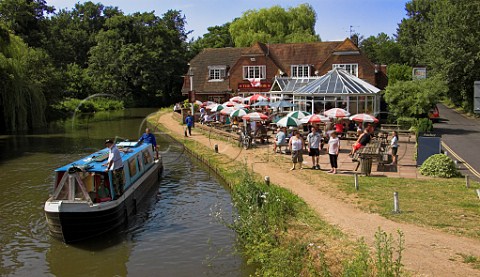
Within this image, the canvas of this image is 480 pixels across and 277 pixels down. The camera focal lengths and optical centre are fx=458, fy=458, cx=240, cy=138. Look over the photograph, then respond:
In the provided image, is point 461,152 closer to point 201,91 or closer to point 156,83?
point 201,91

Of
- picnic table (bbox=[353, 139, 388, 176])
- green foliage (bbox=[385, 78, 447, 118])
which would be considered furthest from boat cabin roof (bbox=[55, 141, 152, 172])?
green foliage (bbox=[385, 78, 447, 118])

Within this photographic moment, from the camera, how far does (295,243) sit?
10891 millimetres

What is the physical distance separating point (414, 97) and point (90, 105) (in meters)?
50.4

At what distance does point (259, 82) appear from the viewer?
50406 millimetres

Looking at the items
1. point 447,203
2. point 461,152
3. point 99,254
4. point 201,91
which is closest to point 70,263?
point 99,254

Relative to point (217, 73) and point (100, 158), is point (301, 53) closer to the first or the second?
point (217, 73)

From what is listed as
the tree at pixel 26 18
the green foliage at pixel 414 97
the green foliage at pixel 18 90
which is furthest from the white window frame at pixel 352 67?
the tree at pixel 26 18

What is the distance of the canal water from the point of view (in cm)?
1196

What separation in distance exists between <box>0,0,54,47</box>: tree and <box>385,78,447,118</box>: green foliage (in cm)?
4244

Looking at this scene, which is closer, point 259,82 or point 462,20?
point 462,20

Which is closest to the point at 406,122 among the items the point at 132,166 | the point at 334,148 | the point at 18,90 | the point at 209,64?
the point at 334,148

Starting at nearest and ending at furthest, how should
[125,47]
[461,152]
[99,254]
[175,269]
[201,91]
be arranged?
[175,269] < [99,254] < [461,152] < [201,91] < [125,47]

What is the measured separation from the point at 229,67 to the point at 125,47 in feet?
88.6

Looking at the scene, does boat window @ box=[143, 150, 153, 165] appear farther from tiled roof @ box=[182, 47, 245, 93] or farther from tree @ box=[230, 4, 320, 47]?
tree @ box=[230, 4, 320, 47]
